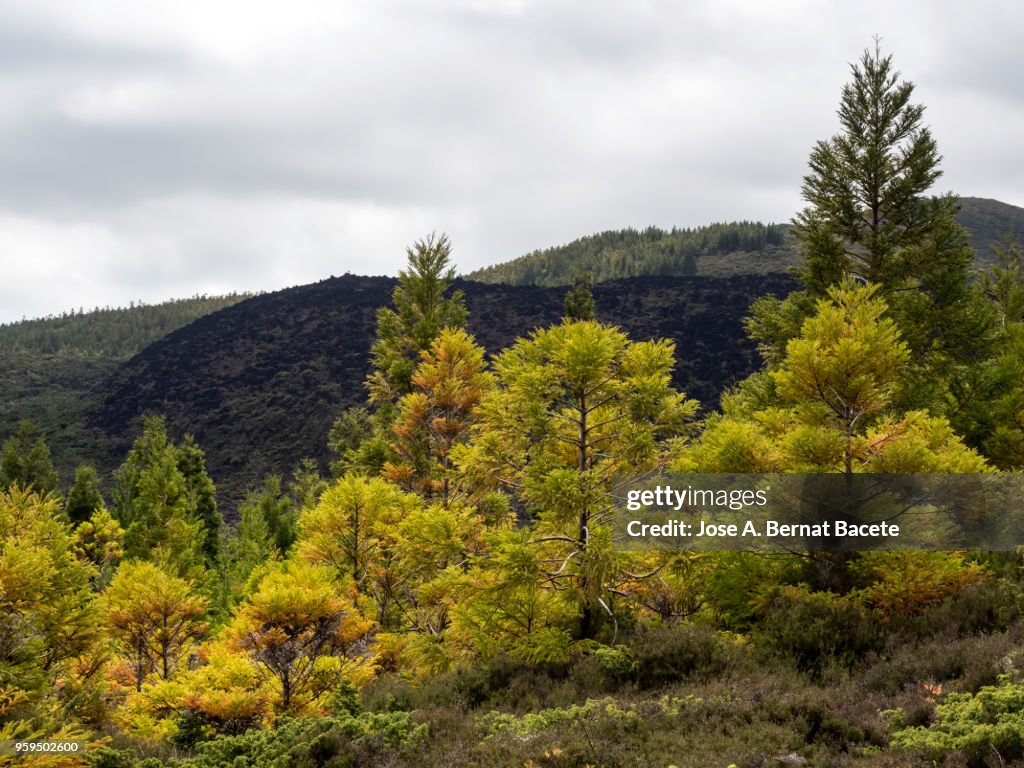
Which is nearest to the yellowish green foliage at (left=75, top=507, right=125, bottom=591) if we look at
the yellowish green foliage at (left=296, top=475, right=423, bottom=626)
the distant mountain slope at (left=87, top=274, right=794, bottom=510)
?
the yellowish green foliage at (left=296, top=475, right=423, bottom=626)

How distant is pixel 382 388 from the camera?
27.2m

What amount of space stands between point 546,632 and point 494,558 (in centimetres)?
164

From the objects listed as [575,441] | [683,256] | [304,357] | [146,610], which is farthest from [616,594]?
[683,256]

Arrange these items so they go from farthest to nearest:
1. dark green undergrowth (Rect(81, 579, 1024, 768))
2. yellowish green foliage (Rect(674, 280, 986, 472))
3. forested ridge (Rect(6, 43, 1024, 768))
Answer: yellowish green foliage (Rect(674, 280, 986, 472)), forested ridge (Rect(6, 43, 1024, 768)), dark green undergrowth (Rect(81, 579, 1024, 768))

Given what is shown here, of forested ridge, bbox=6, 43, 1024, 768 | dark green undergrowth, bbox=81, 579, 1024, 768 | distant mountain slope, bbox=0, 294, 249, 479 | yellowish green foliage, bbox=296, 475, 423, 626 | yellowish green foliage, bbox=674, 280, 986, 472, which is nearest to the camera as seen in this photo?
dark green undergrowth, bbox=81, 579, 1024, 768

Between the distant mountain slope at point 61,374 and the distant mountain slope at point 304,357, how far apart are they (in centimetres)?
524

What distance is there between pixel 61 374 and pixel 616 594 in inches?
6909

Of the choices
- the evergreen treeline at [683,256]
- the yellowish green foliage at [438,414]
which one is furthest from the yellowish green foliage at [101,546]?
the evergreen treeline at [683,256]

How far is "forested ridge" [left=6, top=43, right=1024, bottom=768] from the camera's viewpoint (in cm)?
831

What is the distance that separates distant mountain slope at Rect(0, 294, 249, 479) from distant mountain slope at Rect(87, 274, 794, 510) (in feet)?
17.2

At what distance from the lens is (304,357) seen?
11400 centimetres

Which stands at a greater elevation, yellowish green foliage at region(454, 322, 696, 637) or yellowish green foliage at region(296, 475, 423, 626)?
yellowish green foliage at region(454, 322, 696, 637)

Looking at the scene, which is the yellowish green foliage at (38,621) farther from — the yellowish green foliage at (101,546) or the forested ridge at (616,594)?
the yellowish green foliage at (101,546)

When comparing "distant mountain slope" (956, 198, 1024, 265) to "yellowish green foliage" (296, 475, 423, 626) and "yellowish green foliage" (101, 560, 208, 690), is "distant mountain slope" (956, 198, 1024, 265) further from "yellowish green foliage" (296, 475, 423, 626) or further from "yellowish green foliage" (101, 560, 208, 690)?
"yellowish green foliage" (101, 560, 208, 690)
